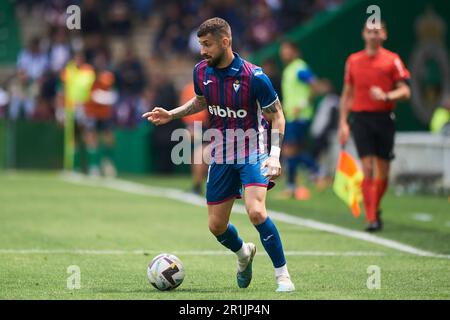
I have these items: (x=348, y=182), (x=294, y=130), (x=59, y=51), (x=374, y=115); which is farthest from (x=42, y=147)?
(x=374, y=115)

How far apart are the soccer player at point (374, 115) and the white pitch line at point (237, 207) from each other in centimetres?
55

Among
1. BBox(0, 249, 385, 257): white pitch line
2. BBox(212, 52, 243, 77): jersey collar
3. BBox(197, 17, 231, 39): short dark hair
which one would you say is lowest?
BBox(0, 249, 385, 257): white pitch line

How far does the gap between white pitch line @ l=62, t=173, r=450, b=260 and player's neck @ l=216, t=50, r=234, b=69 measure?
3380 mm

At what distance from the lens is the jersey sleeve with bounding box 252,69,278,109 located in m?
8.85

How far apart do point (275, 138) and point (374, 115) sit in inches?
197

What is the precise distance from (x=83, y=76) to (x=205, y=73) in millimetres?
16216

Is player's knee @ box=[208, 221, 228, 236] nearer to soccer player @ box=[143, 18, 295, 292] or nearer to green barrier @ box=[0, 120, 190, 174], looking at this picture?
soccer player @ box=[143, 18, 295, 292]

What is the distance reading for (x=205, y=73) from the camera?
29.8 feet

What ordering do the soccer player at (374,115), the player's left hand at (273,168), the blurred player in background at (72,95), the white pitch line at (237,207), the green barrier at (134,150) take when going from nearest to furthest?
the player's left hand at (273,168) < the white pitch line at (237,207) < the soccer player at (374,115) < the green barrier at (134,150) < the blurred player in background at (72,95)

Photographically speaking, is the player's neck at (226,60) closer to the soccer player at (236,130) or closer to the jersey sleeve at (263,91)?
the soccer player at (236,130)

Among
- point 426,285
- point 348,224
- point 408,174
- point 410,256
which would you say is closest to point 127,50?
point 408,174

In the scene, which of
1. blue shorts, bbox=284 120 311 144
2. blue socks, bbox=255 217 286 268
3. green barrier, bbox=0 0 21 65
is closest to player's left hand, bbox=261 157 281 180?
blue socks, bbox=255 217 286 268

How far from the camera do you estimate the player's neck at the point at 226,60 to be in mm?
8898

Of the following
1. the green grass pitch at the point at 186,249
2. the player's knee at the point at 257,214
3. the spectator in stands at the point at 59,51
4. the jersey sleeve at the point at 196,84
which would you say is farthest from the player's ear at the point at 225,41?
the spectator in stands at the point at 59,51
